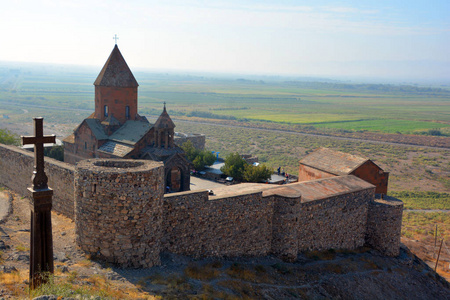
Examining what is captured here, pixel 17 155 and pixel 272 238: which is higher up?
pixel 17 155

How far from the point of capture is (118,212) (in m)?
10.8

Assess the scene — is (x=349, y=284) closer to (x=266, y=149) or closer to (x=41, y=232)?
(x=41, y=232)

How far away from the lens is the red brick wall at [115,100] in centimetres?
2473

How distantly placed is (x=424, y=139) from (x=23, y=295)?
76567 mm

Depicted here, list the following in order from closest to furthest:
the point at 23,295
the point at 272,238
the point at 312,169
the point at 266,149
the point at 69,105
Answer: the point at 23,295
the point at 272,238
the point at 312,169
the point at 266,149
the point at 69,105

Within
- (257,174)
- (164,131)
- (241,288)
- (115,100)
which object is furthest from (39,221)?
(257,174)

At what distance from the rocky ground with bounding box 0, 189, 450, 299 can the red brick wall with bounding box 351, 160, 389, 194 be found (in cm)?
338

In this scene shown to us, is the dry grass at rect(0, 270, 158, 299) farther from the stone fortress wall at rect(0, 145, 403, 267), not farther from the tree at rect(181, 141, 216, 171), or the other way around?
the tree at rect(181, 141, 216, 171)

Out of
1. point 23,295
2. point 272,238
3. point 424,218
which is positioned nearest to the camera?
point 23,295

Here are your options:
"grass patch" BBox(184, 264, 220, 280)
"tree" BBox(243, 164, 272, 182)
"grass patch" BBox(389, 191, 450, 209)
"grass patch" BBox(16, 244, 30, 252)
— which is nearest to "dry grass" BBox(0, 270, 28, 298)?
"grass patch" BBox(16, 244, 30, 252)

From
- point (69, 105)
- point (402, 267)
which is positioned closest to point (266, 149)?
point (402, 267)

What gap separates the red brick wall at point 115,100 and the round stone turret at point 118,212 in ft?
46.7

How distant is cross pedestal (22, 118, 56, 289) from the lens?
834cm

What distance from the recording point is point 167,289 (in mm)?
10336
